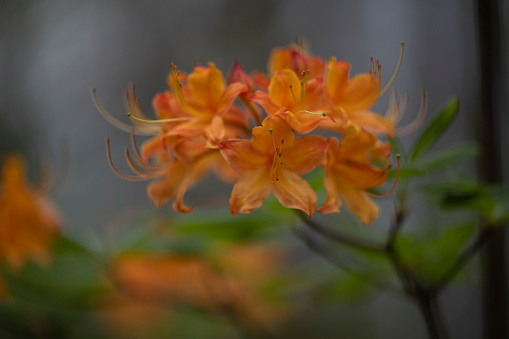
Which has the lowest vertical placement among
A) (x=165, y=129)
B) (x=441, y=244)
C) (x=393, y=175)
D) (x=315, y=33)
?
(x=441, y=244)

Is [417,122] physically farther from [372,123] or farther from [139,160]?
[139,160]

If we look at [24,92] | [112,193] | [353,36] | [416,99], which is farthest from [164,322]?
[353,36]

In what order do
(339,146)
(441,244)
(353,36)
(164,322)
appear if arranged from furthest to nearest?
(353,36)
(164,322)
(441,244)
(339,146)

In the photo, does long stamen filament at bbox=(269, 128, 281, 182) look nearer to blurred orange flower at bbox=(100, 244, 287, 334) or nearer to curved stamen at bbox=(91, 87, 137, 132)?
curved stamen at bbox=(91, 87, 137, 132)

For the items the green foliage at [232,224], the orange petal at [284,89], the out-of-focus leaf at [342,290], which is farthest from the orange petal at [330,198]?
the out-of-focus leaf at [342,290]

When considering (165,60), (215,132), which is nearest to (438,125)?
(215,132)

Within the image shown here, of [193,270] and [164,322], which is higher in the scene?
[193,270]

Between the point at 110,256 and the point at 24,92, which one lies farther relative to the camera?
the point at 24,92

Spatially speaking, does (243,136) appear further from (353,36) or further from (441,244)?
(353,36)
